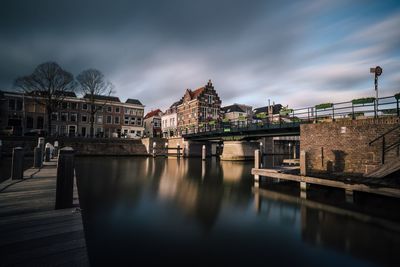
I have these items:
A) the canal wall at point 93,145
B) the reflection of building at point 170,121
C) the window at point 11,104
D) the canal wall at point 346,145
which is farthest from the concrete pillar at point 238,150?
the window at point 11,104

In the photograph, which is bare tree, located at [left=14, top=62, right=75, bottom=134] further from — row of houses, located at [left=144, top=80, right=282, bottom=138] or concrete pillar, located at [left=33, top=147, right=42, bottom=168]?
concrete pillar, located at [left=33, top=147, right=42, bottom=168]

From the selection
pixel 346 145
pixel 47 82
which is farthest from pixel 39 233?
pixel 47 82

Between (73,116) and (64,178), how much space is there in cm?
4868

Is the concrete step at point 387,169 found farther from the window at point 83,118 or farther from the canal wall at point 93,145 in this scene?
the window at point 83,118

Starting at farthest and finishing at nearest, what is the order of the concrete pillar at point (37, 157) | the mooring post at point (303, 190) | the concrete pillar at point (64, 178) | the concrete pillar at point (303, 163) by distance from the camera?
the concrete pillar at point (37, 157)
the concrete pillar at point (303, 163)
the mooring post at point (303, 190)
the concrete pillar at point (64, 178)

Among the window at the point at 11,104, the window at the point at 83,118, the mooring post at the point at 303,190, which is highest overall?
the window at the point at 11,104

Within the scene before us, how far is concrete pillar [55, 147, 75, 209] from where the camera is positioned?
5.64 metres

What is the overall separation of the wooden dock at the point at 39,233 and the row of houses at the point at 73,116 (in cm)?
3953

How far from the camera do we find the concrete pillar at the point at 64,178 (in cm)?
564

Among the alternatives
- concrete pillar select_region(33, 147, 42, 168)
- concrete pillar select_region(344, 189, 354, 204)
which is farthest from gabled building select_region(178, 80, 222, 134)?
concrete pillar select_region(344, 189, 354, 204)

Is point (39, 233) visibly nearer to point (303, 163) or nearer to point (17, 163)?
point (17, 163)

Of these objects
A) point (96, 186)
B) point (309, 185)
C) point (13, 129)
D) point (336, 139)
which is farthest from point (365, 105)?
point (13, 129)

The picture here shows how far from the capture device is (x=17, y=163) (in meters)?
9.70

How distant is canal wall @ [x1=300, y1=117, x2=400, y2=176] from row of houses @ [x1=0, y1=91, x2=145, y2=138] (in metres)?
40.8
